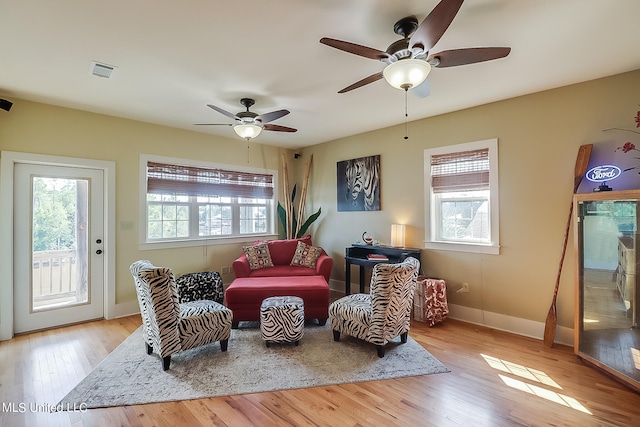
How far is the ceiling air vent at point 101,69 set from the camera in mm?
2602

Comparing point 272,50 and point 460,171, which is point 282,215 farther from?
point 272,50

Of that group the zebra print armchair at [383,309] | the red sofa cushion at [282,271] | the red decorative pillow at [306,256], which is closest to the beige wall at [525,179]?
the zebra print armchair at [383,309]

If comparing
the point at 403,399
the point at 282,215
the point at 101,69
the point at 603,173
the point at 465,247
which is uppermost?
the point at 101,69

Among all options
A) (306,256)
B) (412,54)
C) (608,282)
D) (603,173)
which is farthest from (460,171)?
(306,256)

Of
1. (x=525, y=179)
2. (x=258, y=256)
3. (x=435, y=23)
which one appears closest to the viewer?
(x=435, y=23)

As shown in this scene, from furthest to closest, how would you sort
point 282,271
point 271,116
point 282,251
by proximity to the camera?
point 282,251, point 282,271, point 271,116

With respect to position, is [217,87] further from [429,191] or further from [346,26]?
[429,191]

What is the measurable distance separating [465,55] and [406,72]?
1.36ft

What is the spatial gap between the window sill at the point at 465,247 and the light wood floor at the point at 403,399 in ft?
3.71

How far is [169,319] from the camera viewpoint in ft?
8.45

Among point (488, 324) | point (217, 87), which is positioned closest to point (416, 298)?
point (488, 324)

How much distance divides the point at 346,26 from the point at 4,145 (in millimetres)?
3907

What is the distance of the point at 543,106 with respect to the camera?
10.5 feet

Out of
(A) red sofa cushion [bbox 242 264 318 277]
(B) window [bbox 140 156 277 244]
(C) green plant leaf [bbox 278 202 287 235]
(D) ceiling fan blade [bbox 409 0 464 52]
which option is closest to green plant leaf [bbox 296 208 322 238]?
(C) green plant leaf [bbox 278 202 287 235]
